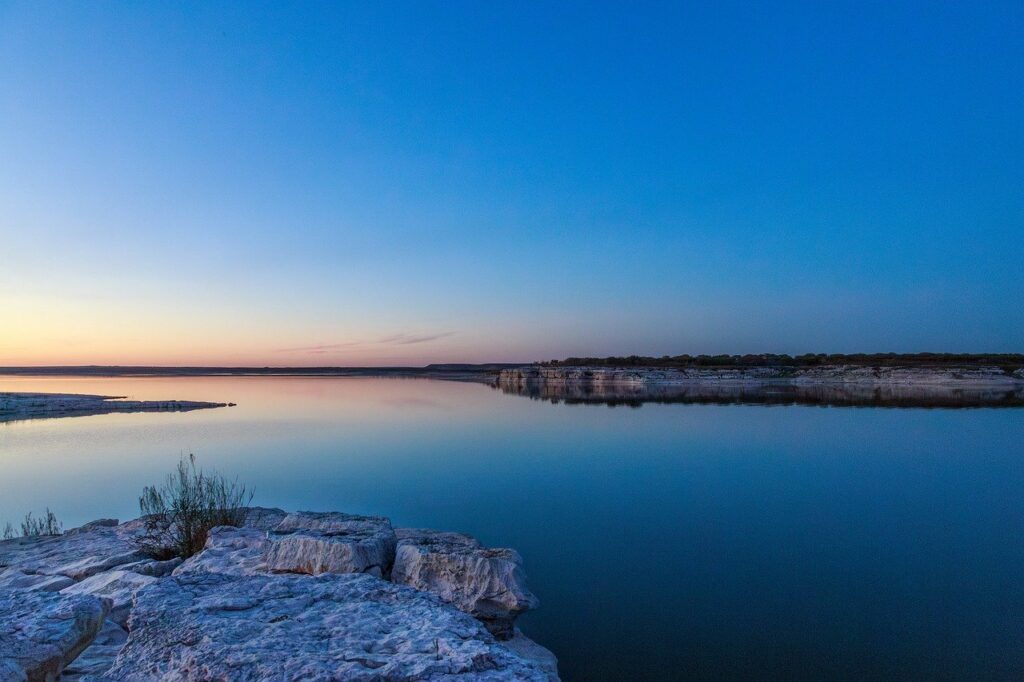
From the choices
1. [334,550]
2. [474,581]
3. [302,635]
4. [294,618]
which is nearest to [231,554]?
[334,550]

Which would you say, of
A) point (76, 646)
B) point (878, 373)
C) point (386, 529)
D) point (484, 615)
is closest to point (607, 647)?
point (484, 615)

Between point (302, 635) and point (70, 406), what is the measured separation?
37138 mm

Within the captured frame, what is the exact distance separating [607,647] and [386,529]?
2519 mm

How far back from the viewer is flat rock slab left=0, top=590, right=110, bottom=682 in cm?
300

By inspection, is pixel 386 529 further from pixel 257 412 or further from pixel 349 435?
pixel 257 412

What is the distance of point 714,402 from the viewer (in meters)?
35.9

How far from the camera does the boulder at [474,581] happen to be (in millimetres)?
4727

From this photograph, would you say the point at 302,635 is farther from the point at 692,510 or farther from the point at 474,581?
the point at 692,510

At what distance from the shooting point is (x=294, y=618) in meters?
3.46

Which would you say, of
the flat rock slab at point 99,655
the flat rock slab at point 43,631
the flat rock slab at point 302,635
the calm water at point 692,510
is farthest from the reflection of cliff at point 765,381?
the flat rock slab at point 43,631

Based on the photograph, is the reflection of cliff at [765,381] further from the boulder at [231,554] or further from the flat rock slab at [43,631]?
the flat rock slab at [43,631]

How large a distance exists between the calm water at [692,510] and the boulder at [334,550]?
1813mm

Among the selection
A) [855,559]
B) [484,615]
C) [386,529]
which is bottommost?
[855,559]

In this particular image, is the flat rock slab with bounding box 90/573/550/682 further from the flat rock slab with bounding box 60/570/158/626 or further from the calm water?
the calm water
